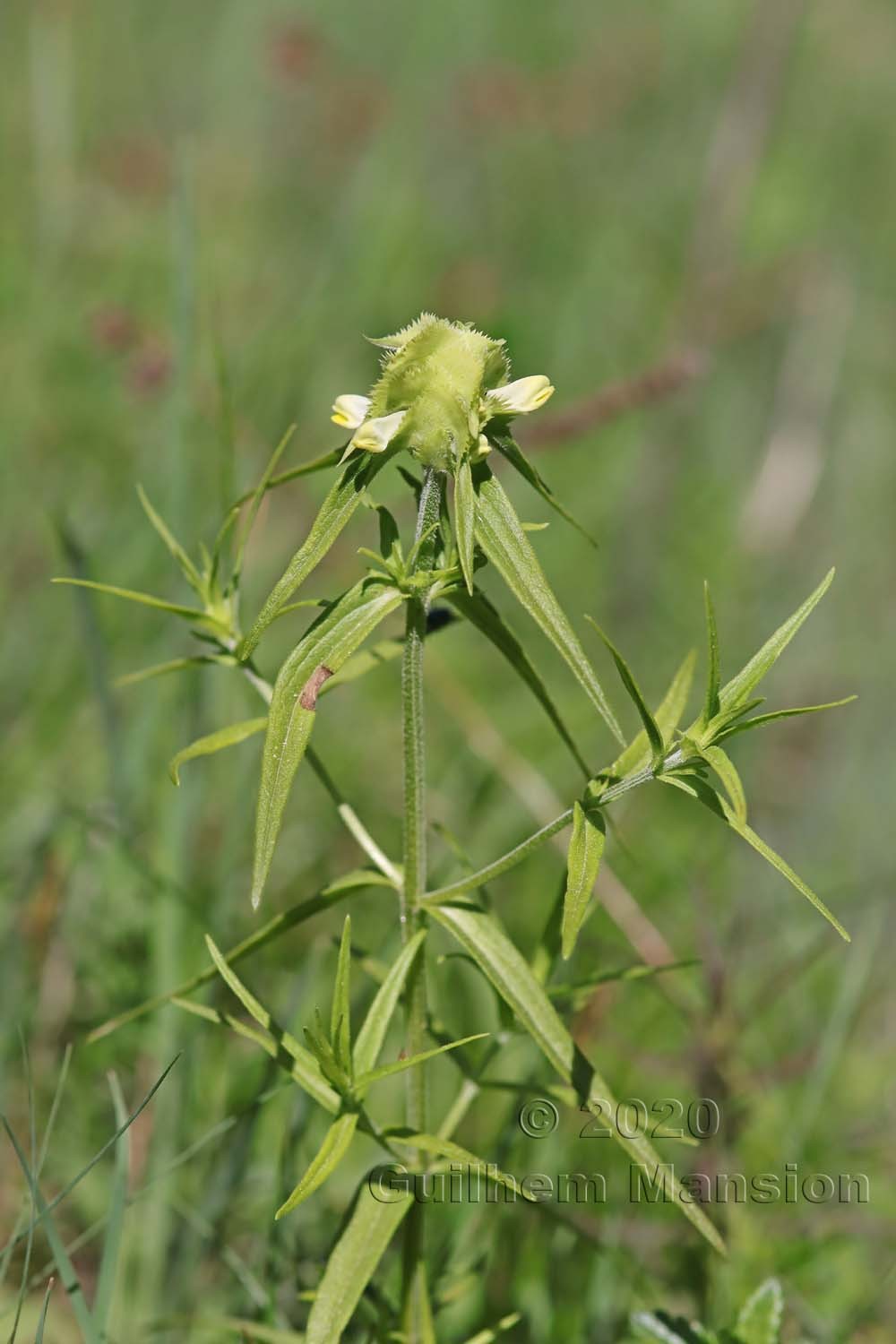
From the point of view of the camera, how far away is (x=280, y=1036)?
1364mm

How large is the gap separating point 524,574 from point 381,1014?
0.53 m

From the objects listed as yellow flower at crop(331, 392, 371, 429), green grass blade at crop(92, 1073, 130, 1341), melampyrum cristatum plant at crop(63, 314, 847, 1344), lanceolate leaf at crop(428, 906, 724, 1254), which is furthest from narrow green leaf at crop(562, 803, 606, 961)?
green grass blade at crop(92, 1073, 130, 1341)

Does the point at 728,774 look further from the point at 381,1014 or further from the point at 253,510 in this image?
the point at 253,510

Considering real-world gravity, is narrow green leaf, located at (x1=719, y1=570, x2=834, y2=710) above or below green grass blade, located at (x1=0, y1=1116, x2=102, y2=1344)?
above

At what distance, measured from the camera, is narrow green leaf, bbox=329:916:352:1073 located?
1.24 metres

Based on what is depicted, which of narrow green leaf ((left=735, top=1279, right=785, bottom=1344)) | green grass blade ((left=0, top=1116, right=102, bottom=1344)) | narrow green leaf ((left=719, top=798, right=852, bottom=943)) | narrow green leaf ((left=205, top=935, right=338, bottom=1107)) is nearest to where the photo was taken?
narrow green leaf ((left=719, top=798, right=852, bottom=943))

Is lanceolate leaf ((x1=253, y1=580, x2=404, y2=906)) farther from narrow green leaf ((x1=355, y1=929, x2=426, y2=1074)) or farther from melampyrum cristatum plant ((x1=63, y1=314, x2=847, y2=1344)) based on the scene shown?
narrow green leaf ((x1=355, y1=929, x2=426, y2=1074))

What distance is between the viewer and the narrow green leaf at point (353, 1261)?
1300 mm

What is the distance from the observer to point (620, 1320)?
2041 mm

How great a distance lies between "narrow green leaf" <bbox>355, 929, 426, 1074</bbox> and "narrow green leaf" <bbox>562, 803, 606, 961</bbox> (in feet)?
0.73

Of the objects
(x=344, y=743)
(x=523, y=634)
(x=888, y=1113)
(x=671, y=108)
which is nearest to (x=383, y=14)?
(x=671, y=108)

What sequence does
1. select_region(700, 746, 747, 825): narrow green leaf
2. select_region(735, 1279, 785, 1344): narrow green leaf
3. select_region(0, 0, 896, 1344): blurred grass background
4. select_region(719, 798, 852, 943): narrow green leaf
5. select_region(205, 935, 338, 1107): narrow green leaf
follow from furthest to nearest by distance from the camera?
select_region(0, 0, 896, 1344): blurred grass background
select_region(735, 1279, 785, 1344): narrow green leaf
select_region(205, 935, 338, 1107): narrow green leaf
select_region(700, 746, 747, 825): narrow green leaf
select_region(719, 798, 852, 943): narrow green leaf

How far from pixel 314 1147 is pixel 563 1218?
25.1 inches

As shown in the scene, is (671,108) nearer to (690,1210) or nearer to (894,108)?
(894,108)
